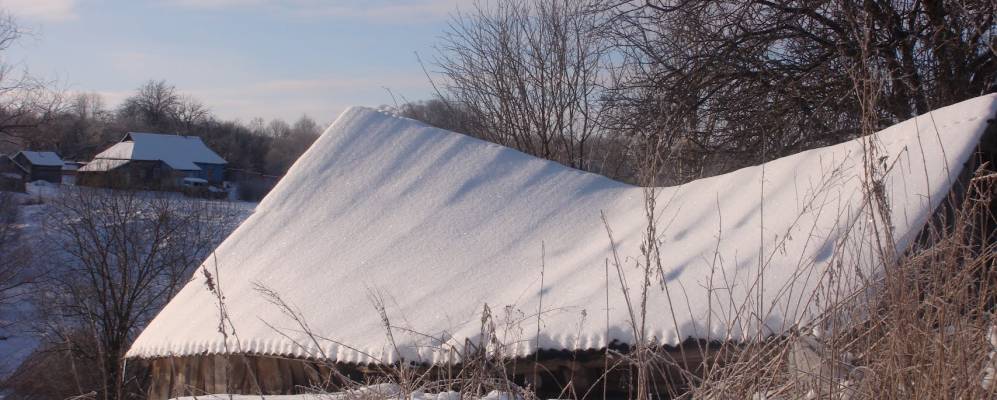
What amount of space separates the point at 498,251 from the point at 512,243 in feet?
0.43

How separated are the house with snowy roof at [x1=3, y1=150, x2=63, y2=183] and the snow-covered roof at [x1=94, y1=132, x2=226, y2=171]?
3.16m

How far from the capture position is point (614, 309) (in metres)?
3.96

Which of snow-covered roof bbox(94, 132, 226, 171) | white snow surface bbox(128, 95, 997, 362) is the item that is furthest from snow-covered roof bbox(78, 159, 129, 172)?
white snow surface bbox(128, 95, 997, 362)

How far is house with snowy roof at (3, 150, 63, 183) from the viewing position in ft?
166

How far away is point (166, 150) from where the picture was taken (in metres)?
51.4

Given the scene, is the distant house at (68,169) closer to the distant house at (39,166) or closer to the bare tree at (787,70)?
the distant house at (39,166)

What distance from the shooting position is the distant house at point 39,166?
5062 cm

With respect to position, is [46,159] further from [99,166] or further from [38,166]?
[99,166]

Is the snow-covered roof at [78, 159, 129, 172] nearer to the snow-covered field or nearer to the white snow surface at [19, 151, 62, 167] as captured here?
the snow-covered field

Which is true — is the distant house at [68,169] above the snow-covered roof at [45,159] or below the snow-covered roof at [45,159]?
below

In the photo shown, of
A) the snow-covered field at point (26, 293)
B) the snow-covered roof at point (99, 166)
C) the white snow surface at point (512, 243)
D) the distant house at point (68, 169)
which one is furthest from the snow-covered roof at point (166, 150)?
the white snow surface at point (512, 243)

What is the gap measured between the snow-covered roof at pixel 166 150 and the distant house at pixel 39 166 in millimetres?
3156

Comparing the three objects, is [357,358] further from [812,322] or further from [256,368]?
[812,322]

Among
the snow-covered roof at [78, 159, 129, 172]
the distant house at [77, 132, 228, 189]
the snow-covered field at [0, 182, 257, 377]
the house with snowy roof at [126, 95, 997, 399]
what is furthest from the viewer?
the distant house at [77, 132, 228, 189]
